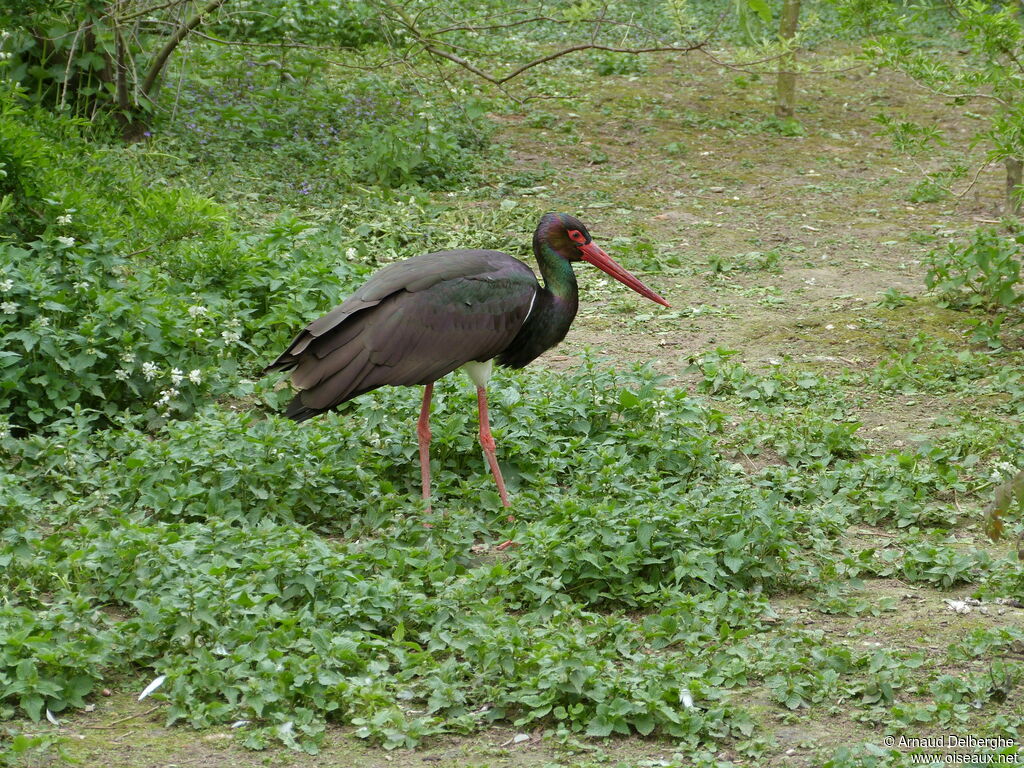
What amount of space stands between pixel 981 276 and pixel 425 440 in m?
3.90

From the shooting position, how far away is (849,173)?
35.3 ft

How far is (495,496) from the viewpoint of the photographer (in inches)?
207

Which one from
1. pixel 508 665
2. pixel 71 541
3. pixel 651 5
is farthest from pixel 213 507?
pixel 651 5

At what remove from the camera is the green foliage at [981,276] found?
7090 millimetres

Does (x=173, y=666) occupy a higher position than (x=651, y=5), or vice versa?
(x=651, y=5)

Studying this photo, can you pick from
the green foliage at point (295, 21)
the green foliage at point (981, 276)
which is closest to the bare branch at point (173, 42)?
the green foliage at point (295, 21)

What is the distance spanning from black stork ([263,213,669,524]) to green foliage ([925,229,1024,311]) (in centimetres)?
284

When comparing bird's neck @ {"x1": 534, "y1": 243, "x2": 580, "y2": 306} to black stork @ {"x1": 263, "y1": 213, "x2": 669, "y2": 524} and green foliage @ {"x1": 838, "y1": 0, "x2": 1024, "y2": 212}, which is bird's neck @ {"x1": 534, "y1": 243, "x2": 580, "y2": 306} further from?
green foliage @ {"x1": 838, "y1": 0, "x2": 1024, "y2": 212}

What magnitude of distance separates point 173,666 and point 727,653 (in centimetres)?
170

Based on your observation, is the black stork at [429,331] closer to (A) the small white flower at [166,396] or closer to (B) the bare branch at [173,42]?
(A) the small white flower at [166,396]

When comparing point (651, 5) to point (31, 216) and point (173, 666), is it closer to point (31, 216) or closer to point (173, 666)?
point (31, 216)

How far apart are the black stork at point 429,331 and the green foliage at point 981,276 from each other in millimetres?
2845

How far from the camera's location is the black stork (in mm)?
5098

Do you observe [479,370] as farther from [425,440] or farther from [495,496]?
[495,496]
